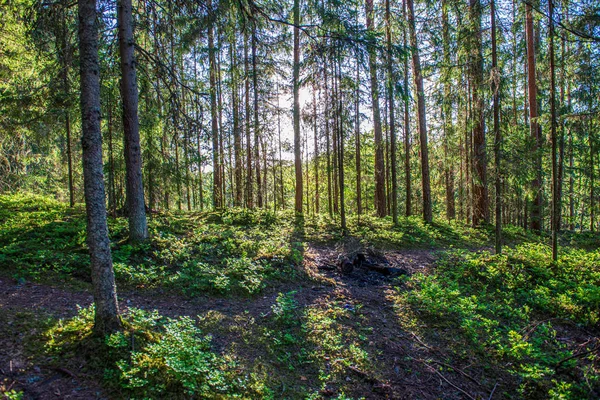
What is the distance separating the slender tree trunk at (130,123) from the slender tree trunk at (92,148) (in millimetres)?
4482

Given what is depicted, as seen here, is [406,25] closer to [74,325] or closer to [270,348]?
[270,348]

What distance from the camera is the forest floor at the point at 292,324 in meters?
3.65

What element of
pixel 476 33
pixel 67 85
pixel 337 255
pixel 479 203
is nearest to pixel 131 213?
pixel 67 85

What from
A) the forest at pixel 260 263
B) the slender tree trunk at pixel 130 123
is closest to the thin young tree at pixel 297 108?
the forest at pixel 260 263

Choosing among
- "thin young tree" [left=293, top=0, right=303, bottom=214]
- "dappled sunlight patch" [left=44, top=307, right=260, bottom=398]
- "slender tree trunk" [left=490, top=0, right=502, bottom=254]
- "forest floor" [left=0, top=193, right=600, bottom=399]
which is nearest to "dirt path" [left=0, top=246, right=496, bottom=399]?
"forest floor" [left=0, top=193, right=600, bottom=399]

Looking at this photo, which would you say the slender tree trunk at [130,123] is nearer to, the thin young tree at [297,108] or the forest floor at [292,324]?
the forest floor at [292,324]

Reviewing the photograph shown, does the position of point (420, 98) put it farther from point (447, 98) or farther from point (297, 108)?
point (297, 108)

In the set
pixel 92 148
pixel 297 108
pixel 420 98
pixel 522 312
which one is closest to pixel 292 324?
pixel 92 148

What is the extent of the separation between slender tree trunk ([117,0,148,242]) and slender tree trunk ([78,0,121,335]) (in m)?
4.48

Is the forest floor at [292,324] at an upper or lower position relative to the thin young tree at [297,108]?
lower

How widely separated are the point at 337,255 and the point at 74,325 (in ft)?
25.3

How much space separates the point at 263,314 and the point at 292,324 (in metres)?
0.67

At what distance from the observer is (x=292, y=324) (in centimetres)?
565

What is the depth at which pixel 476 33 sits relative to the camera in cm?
895
